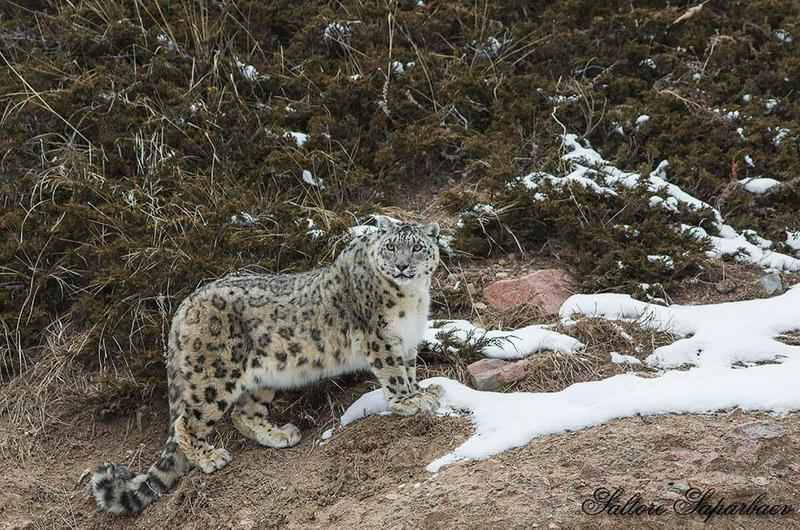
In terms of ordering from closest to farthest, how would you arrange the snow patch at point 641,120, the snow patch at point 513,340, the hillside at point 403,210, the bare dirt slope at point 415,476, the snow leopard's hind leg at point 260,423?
the bare dirt slope at point 415,476 < the hillside at point 403,210 < the snow leopard's hind leg at point 260,423 < the snow patch at point 513,340 < the snow patch at point 641,120

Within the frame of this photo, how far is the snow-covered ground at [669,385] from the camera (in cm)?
673

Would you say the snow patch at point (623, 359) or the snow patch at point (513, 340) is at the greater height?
the snow patch at point (513, 340)

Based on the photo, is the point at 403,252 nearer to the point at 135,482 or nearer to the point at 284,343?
the point at 284,343

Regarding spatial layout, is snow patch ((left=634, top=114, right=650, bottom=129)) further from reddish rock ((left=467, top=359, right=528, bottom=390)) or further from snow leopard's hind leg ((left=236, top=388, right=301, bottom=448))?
snow leopard's hind leg ((left=236, top=388, right=301, bottom=448))

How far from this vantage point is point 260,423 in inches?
306

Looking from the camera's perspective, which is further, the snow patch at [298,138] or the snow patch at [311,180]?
the snow patch at [298,138]

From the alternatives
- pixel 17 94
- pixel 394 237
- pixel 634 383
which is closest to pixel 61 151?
pixel 17 94

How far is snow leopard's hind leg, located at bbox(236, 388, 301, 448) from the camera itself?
25.1 feet

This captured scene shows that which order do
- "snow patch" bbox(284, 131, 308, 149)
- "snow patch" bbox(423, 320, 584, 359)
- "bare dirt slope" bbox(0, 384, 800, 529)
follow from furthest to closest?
"snow patch" bbox(284, 131, 308, 149), "snow patch" bbox(423, 320, 584, 359), "bare dirt slope" bbox(0, 384, 800, 529)

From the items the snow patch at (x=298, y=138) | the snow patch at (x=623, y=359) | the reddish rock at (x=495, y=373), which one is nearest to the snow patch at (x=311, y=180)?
the snow patch at (x=298, y=138)

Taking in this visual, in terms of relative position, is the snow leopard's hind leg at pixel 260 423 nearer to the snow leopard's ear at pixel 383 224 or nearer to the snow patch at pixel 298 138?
the snow leopard's ear at pixel 383 224

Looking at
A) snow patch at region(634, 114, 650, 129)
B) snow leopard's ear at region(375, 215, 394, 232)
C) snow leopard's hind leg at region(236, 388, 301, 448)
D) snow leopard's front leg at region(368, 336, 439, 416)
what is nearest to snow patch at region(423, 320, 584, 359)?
snow leopard's front leg at region(368, 336, 439, 416)

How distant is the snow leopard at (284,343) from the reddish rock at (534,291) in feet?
4.99

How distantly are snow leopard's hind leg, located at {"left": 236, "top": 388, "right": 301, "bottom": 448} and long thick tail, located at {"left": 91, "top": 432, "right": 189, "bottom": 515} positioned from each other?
59 cm
